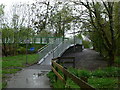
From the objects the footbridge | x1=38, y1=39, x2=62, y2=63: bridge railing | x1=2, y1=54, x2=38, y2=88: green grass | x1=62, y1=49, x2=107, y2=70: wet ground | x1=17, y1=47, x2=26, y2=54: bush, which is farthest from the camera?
x1=17, y1=47, x2=26, y2=54: bush

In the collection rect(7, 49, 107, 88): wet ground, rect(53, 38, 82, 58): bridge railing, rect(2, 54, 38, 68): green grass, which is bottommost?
rect(2, 54, 38, 68): green grass

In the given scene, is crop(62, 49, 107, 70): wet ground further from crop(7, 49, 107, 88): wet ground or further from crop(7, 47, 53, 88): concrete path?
crop(7, 47, 53, 88): concrete path

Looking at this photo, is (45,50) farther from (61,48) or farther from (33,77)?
(33,77)

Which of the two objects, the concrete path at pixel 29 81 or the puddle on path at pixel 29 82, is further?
the concrete path at pixel 29 81

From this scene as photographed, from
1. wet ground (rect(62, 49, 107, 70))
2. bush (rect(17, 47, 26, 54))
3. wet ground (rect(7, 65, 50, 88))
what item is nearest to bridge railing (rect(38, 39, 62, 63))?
wet ground (rect(62, 49, 107, 70))

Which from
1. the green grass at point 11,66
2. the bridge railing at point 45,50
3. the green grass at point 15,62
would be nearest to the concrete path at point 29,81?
the green grass at point 11,66

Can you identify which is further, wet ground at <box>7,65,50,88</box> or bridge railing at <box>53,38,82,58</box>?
bridge railing at <box>53,38,82,58</box>

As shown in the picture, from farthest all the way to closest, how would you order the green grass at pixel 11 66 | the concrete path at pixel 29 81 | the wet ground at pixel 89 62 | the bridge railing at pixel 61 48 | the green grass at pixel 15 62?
the bridge railing at pixel 61 48
the wet ground at pixel 89 62
the green grass at pixel 15 62
the green grass at pixel 11 66
the concrete path at pixel 29 81

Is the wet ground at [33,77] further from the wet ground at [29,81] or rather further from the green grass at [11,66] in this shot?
the green grass at [11,66]

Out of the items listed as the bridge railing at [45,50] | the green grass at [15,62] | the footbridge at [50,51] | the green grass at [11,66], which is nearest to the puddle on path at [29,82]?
the green grass at [11,66]

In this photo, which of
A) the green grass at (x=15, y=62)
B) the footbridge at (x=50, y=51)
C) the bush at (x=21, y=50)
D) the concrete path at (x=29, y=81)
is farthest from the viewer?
the bush at (x=21, y=50)

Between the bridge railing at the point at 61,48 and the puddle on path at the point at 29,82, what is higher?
the bridge railing at the point at 61,48

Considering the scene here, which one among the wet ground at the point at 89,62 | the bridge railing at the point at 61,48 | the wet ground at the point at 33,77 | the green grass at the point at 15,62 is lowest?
the wet ground at the point at 89,62

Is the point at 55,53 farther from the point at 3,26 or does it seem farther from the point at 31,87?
the point at 31,87
